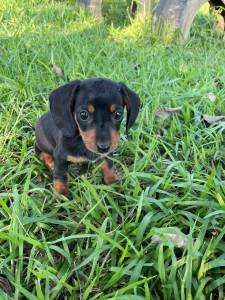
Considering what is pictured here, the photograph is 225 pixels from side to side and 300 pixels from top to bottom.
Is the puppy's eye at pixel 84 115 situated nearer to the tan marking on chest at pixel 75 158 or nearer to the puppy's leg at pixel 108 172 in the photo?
the tan marking on chest at pixel 75 158

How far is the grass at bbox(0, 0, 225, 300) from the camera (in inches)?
74.7

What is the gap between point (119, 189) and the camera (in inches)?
99.7

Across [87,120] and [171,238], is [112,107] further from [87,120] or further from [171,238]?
[171,238]

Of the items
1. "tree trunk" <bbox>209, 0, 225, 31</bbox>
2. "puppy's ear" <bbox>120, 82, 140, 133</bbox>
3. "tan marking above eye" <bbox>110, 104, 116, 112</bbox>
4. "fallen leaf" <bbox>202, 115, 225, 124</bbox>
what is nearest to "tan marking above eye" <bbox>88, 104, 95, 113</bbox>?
"tan marking above eye" <bbox>110, 104, 116, 112</bbox>

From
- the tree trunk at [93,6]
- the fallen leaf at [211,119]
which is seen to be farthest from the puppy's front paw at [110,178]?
the tree trunk at [93,6]

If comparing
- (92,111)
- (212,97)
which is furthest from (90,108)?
(212,97)

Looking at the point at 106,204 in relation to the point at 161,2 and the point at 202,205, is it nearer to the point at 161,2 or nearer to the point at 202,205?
the point at 202,205

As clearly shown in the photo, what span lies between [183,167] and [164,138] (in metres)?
0.50

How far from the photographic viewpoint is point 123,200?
2.47 m

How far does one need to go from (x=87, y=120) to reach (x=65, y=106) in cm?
17

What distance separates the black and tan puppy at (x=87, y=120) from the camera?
2303 mm

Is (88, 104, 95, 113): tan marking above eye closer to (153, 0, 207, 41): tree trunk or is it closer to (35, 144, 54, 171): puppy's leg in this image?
(35, 144, 54, 171): puppy's leg

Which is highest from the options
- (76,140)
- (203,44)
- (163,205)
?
(76,140)

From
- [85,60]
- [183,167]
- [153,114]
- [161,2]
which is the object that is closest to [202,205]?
[183,167]
